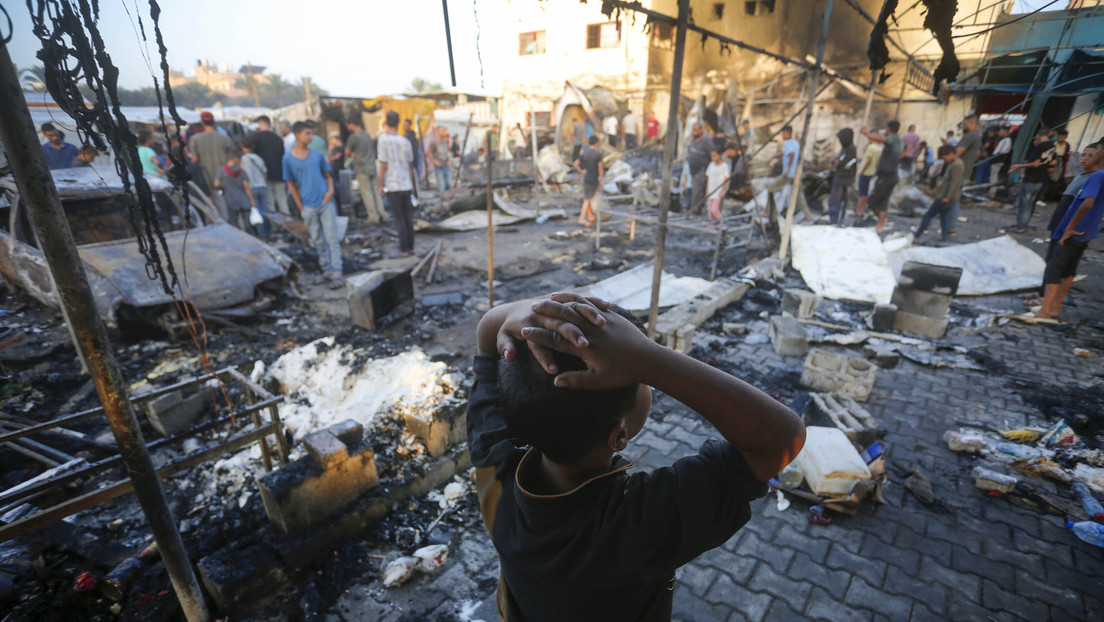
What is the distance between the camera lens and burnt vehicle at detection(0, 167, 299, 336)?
4781 mm

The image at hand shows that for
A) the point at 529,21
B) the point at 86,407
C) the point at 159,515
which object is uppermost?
the point at 529,21

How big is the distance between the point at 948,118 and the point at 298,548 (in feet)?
72.1

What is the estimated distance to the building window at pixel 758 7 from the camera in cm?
1950

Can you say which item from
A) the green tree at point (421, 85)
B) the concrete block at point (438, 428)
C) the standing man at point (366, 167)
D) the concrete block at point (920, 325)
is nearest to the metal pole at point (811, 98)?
the concrete block at point (920, 325)

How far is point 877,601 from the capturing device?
2445 millimetres

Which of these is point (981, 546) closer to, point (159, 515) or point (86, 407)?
point (159, 515)

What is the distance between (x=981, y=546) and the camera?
277cm

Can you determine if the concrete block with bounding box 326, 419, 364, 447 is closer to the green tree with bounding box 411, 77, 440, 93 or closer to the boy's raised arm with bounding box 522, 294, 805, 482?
the boy's raised arm with bounding box 522, 294, 805, 482

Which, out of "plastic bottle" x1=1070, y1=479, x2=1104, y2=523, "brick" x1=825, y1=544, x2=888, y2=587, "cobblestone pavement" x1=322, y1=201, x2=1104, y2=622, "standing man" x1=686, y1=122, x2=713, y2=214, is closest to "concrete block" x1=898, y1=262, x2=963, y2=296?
"cobblestone pavement" x1=322, y1=201, x2=1104, y2=622

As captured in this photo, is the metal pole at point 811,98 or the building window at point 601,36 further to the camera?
the building window at point 601,36

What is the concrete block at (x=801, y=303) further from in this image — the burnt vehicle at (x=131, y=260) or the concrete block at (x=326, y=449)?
the burnt vehicle at (x=131, y=260)

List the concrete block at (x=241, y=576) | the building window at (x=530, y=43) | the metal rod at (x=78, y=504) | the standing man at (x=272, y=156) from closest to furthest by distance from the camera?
Result: 1. the metal rod at (x=78, y=504)
2. the concrete block at (x=241, y=576)
3. the standing man at (x=272, y=156)
4. the building window at (x=530, y=43)

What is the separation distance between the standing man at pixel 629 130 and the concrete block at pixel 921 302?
17.1 metres

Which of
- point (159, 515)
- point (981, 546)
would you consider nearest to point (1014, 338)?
point (981, 546)
